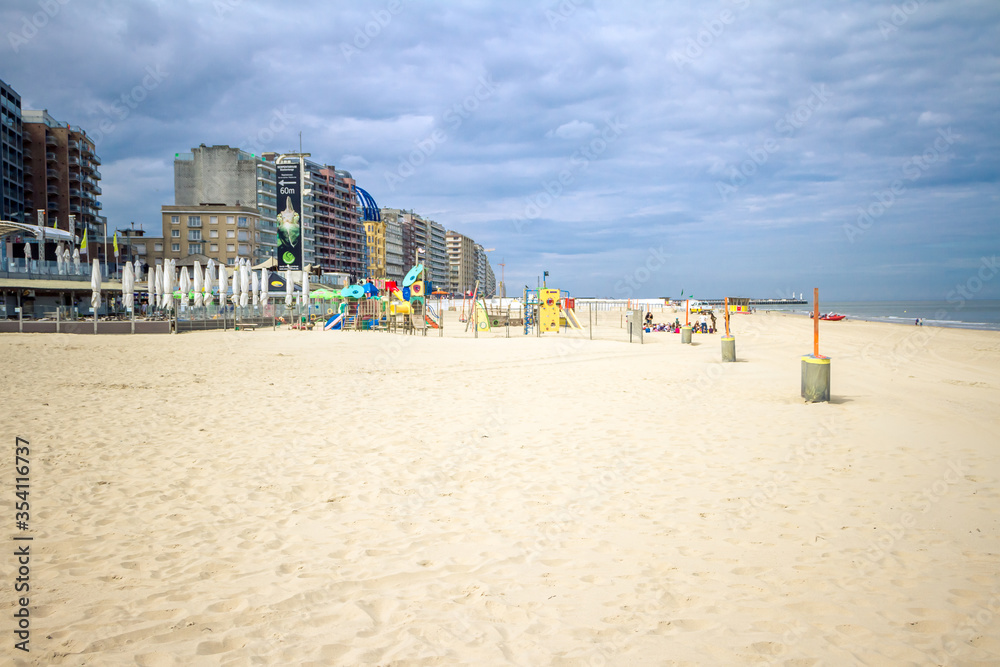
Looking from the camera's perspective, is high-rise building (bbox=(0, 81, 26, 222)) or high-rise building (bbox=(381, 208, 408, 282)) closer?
high-rise building (bbox=(0, 81, 26, 222))

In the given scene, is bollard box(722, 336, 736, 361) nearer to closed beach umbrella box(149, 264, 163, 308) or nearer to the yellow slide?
the yellow slide

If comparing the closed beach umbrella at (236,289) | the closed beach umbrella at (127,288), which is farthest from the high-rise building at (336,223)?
the closed beach umbrella at (127,288)

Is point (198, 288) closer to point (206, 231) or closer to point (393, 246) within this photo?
point (206, 231)

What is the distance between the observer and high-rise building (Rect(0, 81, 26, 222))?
54188mm

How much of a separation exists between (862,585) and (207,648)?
3696 mm

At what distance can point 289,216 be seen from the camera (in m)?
74.9

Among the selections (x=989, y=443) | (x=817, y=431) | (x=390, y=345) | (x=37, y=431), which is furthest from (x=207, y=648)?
(x=390, y=345)

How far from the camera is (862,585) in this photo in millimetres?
3326

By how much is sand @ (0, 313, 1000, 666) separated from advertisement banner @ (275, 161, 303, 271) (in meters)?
69.9

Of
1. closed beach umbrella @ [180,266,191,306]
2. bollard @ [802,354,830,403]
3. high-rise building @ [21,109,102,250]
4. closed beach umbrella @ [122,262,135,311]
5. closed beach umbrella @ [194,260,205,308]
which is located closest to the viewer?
bollard @ [802,354,830,403]

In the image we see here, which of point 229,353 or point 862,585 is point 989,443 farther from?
point 229,353

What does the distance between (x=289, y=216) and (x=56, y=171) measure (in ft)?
83.1

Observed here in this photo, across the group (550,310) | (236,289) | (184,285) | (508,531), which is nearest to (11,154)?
(184,285)

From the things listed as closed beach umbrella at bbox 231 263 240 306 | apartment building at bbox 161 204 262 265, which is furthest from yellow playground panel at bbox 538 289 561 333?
apartment building at bbox 161 204 262 265
